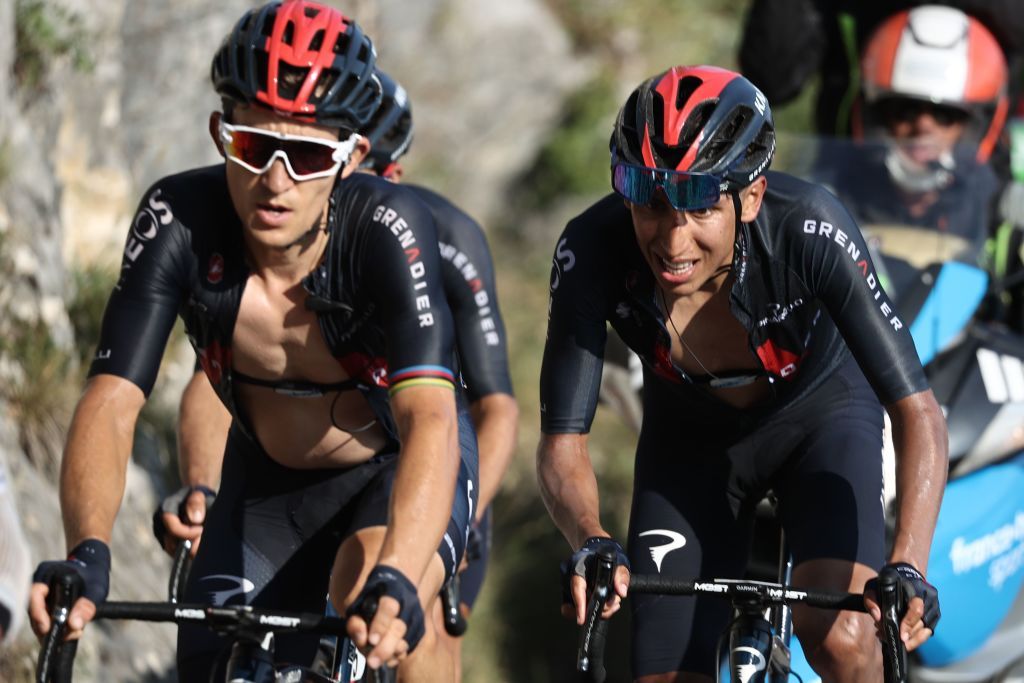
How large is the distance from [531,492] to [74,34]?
12.5 ft

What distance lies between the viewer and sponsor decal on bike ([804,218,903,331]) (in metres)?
4.41

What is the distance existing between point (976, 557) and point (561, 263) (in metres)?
2.15

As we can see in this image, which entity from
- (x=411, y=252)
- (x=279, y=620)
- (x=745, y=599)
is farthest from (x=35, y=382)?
(x=745, y=599)

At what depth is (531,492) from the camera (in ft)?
32.5

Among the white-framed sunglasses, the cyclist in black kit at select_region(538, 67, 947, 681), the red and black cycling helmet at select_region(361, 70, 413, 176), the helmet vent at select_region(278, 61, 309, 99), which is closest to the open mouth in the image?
the cyclist in black kit at select_region(538, 67, 947, 681)

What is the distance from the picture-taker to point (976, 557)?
5.79m

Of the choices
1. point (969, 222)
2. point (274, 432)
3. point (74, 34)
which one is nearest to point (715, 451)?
point (274, 432)

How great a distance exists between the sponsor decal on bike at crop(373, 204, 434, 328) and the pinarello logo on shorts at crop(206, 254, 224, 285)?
0.47 m

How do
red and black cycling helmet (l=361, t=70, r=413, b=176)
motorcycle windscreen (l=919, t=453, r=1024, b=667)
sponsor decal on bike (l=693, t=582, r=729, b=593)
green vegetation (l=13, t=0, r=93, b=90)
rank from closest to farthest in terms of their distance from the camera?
sponsor decal on bike (l=693, t=582, r=729, b=593), motorcycle windscreen (l=919, t=453, r=1024, b=667), red and black cycling helmet (l=361, t=70, r=413, b=176), green vegetation (l=13, t=0, r=93, b=90)

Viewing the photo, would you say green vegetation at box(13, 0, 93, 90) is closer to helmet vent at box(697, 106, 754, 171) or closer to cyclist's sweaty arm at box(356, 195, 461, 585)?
cyclist's sweaty arm at box(356, 195, 461, 585)

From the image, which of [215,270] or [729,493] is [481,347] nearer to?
[729,493]

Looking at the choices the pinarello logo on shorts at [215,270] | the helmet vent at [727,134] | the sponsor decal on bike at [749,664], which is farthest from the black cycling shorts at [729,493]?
the pinarello logo on shorts at [215,270]

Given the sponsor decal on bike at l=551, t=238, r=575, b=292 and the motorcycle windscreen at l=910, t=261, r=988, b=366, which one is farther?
the motorcycle windscreen at l=910, t=261, r=988, b=366

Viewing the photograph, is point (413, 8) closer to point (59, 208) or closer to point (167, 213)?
point (59, 208)
